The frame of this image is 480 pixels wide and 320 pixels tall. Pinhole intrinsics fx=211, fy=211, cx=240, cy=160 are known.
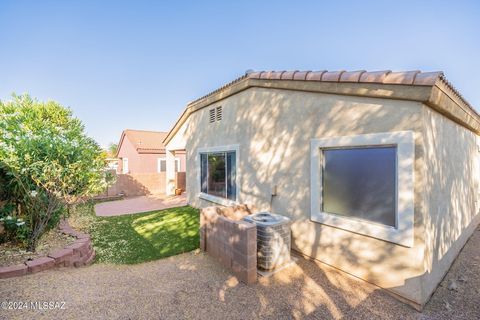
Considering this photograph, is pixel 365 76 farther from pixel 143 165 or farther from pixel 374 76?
pixel 143 165

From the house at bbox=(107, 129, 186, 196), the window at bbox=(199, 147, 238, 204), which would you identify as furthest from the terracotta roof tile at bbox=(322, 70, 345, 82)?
the house at bbox=(107, 129, 186, 196)

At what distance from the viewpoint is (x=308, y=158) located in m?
5.28

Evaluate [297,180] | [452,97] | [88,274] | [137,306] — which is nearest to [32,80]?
[88,274]

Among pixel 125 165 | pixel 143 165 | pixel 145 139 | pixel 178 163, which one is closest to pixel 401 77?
pixel 178 163

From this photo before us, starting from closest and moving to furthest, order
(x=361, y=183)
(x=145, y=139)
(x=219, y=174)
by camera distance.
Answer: (x=361, y=183) → (x=219, y=174) → (x=145, y=139)

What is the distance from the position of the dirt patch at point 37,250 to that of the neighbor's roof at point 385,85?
697 centimetres

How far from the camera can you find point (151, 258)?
5.40 meters

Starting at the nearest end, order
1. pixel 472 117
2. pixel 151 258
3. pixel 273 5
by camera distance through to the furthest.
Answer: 1. pixel 151 258
2. pixel 472 117
3. pixel 273 5

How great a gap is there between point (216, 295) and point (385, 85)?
15.9 ft

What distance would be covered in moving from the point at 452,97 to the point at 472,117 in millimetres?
2686

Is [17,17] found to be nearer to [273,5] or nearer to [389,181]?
[273,5]

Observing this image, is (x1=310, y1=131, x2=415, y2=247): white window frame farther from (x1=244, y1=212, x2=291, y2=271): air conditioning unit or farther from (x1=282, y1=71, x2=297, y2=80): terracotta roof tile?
(x1=282, y1=71, x2=297, y2=80): terracotta roof tile

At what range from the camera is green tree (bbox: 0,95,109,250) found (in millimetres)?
4777

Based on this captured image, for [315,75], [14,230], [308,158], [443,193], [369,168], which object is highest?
[315,75]
